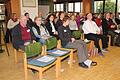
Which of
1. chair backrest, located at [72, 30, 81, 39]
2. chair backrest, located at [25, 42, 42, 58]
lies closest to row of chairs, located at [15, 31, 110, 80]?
chair backrest, located at [25, 42, 42, 58]

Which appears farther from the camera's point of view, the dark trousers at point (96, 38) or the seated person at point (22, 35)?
the dark trousers at point (96, 38)

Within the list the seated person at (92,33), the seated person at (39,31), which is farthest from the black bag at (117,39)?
the seated person at (39,31)

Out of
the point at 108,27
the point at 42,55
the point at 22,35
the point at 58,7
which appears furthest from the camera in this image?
the point at 58,7

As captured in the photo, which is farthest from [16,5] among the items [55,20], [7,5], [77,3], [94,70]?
[77,3]

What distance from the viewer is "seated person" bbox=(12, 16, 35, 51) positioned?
12.9 ft

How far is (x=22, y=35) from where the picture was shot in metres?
4.07

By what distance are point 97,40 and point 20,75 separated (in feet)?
7.73

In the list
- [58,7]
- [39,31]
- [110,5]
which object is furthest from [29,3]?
[58,7]

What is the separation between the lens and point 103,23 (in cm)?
600

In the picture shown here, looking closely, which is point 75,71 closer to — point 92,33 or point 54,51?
point 54,51

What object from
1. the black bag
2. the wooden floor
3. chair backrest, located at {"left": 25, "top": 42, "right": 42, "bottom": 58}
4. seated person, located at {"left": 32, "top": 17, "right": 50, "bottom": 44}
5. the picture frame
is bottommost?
the wooden floor

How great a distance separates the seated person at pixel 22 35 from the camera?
392 centimetres

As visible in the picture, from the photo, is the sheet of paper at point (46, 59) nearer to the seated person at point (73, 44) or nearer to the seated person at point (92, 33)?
the seated person at point (73, 44)

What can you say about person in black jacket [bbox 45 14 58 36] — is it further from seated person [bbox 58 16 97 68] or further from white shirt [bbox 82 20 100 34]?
seated person [bbox 58 16 97 68]
